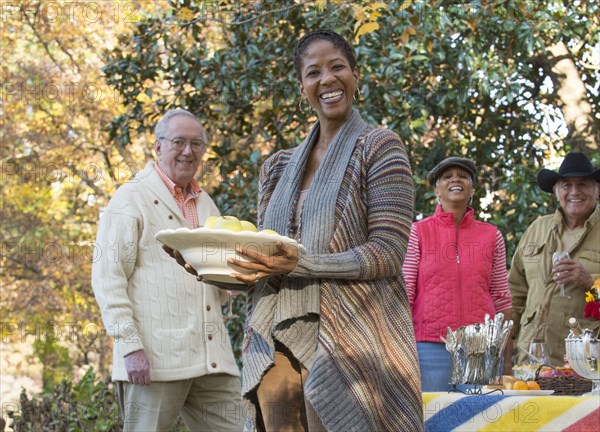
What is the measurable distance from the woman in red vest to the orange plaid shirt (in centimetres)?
117

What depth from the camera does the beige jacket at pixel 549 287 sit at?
18.5 feet

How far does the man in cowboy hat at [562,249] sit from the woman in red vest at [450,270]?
45cm

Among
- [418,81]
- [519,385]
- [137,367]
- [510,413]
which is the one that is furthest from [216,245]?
[418,81]

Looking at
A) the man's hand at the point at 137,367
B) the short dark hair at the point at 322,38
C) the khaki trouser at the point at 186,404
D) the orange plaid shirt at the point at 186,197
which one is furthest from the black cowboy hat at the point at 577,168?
the short dark hair at the point at 322,38

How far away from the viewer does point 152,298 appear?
181 inches

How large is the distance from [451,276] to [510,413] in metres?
1.97

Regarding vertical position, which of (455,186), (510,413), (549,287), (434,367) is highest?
(455,186)

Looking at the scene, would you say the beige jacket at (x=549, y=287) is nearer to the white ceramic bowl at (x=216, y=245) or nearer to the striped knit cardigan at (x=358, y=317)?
the striped knit cardigan at (x=358, y=317)

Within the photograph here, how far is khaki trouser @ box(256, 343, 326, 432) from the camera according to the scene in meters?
2.63

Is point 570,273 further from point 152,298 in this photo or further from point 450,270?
point 152,298

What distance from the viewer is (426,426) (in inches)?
135

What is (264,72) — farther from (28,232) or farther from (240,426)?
(28,232)

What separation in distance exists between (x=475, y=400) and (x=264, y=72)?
4876 mm

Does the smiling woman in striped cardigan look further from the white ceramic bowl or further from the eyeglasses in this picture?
the eyeglasses
